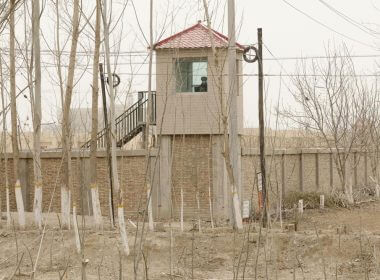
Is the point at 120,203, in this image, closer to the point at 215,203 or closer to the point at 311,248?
the point at 311,248

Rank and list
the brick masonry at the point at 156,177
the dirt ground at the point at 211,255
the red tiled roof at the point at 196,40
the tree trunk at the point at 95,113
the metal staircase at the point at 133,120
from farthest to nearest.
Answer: the metal staircase at the point at 133,120 < the brick masonry at the point at 156,177 < the red tiled roof at the point at 196,40 < the tree trunk at the point at 95,113 < the dirt ground at the point at 211,255

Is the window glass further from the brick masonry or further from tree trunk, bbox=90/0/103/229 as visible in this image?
tree trunk, bbox=90/0/103/229

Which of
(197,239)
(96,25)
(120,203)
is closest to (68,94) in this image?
(96,25)

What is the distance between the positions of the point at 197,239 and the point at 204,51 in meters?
8.50

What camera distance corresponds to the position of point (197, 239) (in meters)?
14.0

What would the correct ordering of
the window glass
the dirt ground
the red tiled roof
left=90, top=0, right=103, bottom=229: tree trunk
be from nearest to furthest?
the dirt ground, left=90, top=0, right=103, bottom=229: tree trunk, the red tiled roof, the window glass

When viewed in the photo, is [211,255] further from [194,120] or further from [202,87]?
[202,87]

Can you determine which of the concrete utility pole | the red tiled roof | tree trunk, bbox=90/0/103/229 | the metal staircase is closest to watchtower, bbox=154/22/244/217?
the red tiled roof

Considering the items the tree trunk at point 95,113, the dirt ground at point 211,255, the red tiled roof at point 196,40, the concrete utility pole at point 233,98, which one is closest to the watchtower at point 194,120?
the red tiled roof at point 196,40

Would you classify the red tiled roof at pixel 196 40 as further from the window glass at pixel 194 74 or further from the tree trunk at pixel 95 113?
the tree trunk at pixel 95 113

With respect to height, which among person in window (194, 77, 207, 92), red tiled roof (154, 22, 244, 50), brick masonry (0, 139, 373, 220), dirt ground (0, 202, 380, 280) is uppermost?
red tiled roof (154, 22, 244, 50)

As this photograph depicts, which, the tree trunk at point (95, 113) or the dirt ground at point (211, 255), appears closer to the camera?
the dirt ground at point (211, 255)

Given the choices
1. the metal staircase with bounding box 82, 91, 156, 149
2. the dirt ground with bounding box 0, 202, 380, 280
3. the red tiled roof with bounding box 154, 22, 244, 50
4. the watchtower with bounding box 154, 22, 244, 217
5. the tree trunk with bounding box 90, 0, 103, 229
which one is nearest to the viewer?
the dirt ground with bounding box 0, 202, 380, 280

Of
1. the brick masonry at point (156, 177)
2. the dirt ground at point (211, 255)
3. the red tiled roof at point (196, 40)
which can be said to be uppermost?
A: the red tiled roof at point (196, 40)
